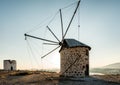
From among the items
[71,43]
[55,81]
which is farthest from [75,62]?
[55,81]

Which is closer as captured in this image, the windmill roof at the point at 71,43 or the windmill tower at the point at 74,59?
the windmill tower at the point at 74,59

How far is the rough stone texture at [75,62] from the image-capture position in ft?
91.9

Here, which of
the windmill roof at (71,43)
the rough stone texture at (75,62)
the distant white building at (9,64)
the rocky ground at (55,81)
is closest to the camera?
the rocky ground at (55,81)

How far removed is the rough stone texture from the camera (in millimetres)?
28016

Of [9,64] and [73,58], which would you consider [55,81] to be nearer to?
[73,58]

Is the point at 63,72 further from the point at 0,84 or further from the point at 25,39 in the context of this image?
the point at 0,84

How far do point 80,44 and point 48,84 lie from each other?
10.7 m

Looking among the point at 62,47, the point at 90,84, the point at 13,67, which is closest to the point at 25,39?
the point at 62,47

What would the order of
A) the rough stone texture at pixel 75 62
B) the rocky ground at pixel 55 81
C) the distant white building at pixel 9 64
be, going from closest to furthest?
the rocky ground at pixel 55 81 < the rough stone texture at pixel 75 62 < the distant white building at pixel 9 64

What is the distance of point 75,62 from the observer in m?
28.0

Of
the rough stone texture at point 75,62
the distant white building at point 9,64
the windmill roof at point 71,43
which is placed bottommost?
the distant white building at point 9,64

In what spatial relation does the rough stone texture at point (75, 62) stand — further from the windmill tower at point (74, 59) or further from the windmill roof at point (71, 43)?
the windmill roof at point (71, 43)

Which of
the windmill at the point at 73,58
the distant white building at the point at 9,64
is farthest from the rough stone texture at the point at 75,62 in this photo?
the distant white building at the point at 9,64

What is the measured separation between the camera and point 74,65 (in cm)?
2803
